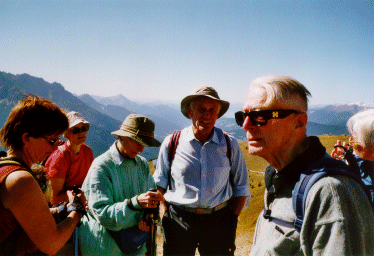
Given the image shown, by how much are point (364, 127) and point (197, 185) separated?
242 centimetres

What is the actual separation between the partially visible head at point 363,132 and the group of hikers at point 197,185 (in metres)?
0.01

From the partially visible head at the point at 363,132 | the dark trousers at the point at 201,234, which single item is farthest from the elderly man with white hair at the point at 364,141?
the dark trousers at the point at 201,234

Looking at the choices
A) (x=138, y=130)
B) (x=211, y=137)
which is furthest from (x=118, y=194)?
(x=211, y=137)

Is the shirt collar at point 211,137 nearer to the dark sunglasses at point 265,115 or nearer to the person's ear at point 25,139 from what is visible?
the dark sunglasses at point 265,115

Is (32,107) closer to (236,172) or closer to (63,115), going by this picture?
(63,115)

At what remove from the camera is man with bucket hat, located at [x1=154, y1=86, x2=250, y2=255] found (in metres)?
3.53

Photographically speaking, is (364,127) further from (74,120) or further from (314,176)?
(74,120)

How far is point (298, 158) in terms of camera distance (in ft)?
5.74

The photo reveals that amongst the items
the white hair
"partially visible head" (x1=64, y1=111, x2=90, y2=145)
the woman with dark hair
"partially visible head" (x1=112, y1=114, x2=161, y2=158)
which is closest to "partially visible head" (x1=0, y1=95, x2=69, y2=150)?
the woman with dark hair

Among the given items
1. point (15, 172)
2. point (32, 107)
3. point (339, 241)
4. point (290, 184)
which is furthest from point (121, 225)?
point (339, 241)

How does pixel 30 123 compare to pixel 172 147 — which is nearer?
pixel 30 123

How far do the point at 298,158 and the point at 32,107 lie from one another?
2.57m

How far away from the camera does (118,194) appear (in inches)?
114

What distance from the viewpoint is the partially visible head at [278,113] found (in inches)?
70.7
